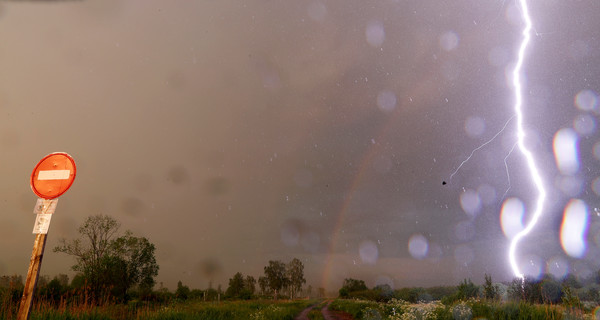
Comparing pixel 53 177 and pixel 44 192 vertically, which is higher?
pixel 53 177

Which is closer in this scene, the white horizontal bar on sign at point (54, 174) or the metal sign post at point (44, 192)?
the metal sign post at point (44, 192)

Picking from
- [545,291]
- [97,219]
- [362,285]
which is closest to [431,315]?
[545,291]

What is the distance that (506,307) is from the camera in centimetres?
1062

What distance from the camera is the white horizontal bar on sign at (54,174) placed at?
5551 mm

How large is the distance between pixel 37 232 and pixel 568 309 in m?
12.4

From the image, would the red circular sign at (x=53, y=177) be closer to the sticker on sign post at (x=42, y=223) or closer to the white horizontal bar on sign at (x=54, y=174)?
the white horizontal bar on sign at (x=54, y=174)

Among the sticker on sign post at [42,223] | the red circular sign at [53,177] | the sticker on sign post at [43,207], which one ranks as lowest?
the sticker on sign post at [42,223]

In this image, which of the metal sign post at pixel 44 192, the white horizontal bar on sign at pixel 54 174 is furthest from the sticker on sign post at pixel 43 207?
the white horizontal bar on sign at pixel 54 174

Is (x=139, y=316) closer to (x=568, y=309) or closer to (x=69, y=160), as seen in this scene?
(x=69, y=160)

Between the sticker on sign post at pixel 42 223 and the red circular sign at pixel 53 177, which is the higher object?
the red circular sign at pixel 53 177

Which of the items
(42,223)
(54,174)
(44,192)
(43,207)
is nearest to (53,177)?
(54,174)

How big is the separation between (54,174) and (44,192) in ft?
0.99

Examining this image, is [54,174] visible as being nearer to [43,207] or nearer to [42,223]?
[43,207]

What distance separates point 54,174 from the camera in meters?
5.58
